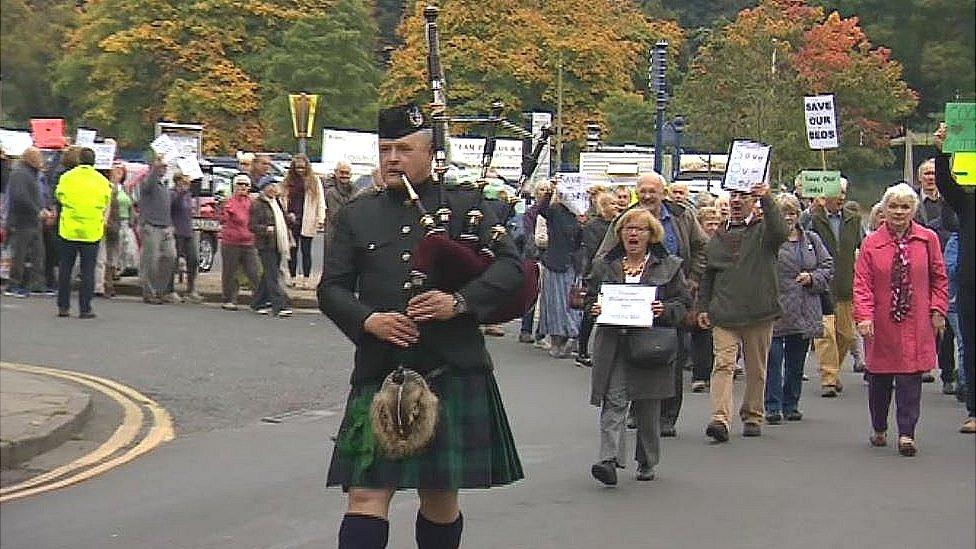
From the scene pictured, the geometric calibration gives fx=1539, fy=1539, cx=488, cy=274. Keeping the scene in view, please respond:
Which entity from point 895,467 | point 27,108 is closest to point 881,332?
point 895,467

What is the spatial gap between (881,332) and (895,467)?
0.93 m

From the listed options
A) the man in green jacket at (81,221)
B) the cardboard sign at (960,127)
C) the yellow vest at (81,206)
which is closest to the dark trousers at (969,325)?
the cardboard sign at (960,127)

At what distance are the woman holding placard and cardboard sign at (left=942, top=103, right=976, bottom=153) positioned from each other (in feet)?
19.6

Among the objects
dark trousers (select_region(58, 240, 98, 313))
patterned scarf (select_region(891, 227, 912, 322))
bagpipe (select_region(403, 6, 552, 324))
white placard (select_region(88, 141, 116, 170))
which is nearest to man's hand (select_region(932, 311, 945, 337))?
patterned scarf (select_region(891, 227, 912, 322))

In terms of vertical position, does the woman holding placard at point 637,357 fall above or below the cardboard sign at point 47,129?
below

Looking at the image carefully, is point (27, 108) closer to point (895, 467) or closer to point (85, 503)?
point (85, 503)

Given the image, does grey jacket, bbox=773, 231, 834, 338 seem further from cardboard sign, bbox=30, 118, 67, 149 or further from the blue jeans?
cardboard sign, bbox=30, 118, 67, 149

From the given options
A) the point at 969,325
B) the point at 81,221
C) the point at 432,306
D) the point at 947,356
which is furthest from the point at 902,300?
the point at 81,221

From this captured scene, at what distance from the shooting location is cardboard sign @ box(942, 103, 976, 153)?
8.11 feet

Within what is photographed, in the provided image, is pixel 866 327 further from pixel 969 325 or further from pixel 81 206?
pixel 81 206

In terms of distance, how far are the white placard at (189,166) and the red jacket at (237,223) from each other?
3.06ft

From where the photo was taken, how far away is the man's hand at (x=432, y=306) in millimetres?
5090

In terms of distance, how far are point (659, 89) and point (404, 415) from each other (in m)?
7.50

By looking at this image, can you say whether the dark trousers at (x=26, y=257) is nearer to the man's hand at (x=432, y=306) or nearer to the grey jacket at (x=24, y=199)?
the grey jacket at (x=24, y=199)
